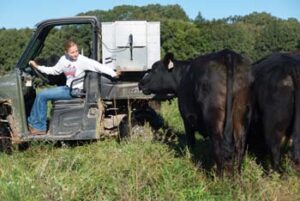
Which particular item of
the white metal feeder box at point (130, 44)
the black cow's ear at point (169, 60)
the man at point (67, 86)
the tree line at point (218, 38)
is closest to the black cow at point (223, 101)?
the black cow's ear at point (169, 60)

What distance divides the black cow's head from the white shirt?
59cm

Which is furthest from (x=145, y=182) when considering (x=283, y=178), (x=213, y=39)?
(x=213, y=39)

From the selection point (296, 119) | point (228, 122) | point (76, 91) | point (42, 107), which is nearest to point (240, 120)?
point (228, 122)

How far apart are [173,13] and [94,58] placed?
3544 inches

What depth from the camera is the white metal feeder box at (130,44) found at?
30.1 feet

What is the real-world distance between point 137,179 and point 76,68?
9.91 feet

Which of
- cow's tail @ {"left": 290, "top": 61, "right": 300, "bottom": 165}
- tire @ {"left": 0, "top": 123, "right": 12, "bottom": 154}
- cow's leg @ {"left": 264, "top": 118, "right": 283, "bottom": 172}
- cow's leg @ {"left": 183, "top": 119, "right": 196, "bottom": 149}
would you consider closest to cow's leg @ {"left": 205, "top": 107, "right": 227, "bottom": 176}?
cow's leg @ {"left": 264, "top": 118, "right": 283, "bottom": 172}

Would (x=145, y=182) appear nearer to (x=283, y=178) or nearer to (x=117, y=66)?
(x=283, y=178)

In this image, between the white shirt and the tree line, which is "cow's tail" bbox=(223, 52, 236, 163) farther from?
the tree line

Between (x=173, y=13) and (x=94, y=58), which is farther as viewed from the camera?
(x=173, y=13)

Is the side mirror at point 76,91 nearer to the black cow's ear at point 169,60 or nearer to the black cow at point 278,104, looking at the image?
the black cow's ear at point 169,60

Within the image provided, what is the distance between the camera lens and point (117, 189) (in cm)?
533

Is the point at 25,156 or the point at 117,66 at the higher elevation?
the point at 117,66

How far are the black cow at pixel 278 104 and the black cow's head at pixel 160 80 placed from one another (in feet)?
5.75
